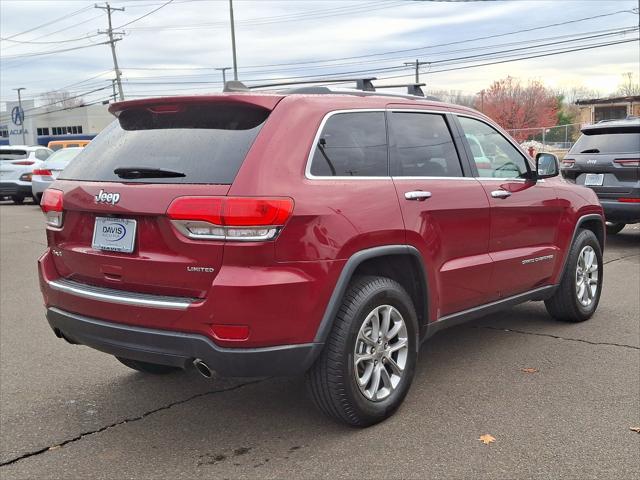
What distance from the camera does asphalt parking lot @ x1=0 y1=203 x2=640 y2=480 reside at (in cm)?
335

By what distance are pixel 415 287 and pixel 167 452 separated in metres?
1.68

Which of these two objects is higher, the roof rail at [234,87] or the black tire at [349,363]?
the roof rail at [234,87]

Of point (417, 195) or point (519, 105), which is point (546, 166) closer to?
point (417, 195)

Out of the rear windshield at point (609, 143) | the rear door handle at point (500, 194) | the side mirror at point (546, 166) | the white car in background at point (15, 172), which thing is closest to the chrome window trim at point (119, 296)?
the rear door handle at point (500, 194)

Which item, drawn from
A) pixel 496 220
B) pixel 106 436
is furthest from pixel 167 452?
pixel 496 220

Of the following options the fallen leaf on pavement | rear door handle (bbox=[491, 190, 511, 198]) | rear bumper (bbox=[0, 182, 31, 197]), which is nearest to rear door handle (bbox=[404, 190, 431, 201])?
rear door handle (bbox=[491, 190, 511, 198])

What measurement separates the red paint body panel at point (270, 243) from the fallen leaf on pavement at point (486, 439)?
822 millimetres

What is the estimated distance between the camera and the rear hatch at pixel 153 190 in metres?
3.29

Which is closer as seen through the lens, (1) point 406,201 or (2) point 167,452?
(2) point 167,452

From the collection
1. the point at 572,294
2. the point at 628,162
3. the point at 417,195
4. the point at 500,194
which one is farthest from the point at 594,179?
the point at 417,195

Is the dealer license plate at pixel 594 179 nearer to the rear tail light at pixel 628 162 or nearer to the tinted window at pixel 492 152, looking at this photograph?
the rear tail light at pixel 628 162

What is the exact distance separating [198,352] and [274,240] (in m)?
0.64

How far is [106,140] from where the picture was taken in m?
4.01

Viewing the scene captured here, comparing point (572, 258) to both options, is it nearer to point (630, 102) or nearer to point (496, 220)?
point (496, 220)
